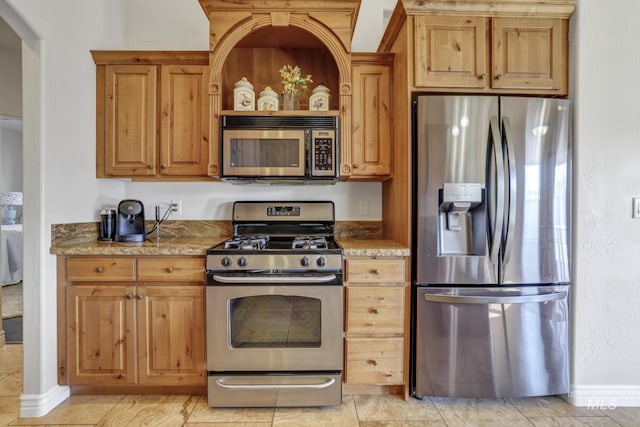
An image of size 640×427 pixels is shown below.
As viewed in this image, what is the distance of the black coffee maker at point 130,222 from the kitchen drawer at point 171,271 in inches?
15.7

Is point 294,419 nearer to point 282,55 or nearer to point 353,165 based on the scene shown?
point 353,165

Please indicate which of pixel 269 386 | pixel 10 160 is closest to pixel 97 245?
pixel 269 386

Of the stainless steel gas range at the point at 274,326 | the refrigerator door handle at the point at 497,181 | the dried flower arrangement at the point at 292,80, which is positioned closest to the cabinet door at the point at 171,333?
the stainless steel gas range at the point at 274,326

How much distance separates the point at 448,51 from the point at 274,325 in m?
1.90

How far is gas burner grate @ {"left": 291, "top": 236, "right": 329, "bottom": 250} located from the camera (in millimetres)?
2041

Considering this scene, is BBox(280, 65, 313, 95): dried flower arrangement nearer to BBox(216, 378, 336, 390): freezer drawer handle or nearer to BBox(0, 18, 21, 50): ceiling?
BBox(216, 378, 336, 390): freezer drawer handle

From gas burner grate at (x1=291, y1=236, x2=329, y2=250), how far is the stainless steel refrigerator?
57cm

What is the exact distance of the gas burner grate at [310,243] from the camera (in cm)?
204

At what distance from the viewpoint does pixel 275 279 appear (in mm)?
1896

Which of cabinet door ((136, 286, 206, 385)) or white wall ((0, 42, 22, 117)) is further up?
white wall ((0, 42, 22, 117))

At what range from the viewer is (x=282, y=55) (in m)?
2.55

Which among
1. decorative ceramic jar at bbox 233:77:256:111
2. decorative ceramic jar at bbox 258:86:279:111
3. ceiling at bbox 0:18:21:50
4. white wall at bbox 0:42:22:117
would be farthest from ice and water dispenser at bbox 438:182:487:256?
white wall at bbox 0:42:22:117

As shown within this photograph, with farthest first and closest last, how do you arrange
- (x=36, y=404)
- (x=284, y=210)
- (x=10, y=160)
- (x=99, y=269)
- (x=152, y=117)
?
(x=10, y=160)
(x=284, y=210)
(x=152, y=117)
(x=99, y=269)
(x=36, y=404)

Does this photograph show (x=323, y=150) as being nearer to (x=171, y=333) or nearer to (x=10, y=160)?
(x=171, y=333)
